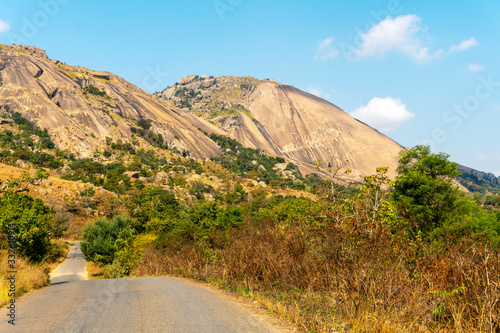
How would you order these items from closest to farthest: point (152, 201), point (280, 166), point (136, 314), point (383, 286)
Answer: point (383, 286) < point (136, 314) < point (152, 201) < point (280, 166)

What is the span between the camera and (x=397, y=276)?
5.32 meters

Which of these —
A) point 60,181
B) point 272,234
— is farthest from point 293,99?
point 272,234

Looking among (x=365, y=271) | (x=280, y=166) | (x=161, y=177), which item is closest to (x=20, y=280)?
(x=365, y=271)

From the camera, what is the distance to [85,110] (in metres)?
95.4

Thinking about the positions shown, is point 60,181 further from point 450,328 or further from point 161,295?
point 450,328

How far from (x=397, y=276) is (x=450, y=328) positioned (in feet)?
3.37

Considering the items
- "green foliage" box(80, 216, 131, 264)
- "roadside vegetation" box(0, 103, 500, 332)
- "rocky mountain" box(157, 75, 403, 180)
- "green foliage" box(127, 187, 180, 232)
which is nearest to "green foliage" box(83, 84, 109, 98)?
"rocky mountain" box(157, 75, 403, 180)

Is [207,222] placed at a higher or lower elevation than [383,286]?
lower


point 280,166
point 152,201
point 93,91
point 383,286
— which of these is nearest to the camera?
point 383,286

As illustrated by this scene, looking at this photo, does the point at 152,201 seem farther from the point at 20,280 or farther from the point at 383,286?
the point at 383,286

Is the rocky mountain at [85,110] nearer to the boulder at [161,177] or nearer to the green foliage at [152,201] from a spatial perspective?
the boulder at [161,177]

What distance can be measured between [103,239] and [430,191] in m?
35.4

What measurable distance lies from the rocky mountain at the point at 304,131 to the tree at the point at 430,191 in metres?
95.6

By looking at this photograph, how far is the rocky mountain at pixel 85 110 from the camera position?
8788cm
